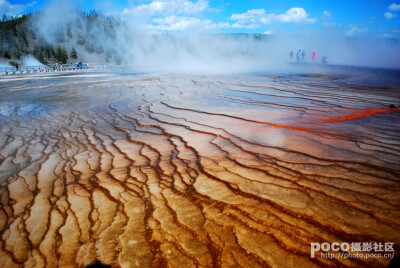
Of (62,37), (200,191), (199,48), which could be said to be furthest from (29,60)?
(200,191)

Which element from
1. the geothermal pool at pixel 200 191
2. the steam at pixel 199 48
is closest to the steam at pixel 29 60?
the steam at pixel 199 48

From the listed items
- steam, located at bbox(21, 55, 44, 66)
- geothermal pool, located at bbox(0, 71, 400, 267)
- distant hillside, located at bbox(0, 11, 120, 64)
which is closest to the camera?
geothermal pool, located at bbox(0, 71, 400, 267)

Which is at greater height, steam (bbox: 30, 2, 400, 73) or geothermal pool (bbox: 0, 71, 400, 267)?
steam (bbox: 30, 2, 400, 73)

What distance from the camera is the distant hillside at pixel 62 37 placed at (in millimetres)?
48659

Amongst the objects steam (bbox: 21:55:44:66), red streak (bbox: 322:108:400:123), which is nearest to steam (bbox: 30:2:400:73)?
steam (bbox: 21:55:44:66)

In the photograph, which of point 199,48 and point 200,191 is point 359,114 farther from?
point 199,48

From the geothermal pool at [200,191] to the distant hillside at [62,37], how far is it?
1965 inches

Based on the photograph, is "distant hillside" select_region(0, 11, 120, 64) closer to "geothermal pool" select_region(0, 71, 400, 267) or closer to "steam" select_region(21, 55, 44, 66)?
"steam" select_region(21, 55, 44, 66)

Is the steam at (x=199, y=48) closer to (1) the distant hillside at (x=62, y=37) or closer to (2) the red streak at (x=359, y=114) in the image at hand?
(1) the distant hillside at (x=62, y=37)

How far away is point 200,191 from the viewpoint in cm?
184

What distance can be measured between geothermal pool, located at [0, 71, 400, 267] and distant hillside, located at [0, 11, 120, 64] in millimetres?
49921

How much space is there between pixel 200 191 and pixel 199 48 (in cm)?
4717

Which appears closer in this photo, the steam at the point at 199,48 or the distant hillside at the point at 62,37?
the steam at the point at 199,48

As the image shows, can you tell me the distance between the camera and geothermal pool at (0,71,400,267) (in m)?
1.28
